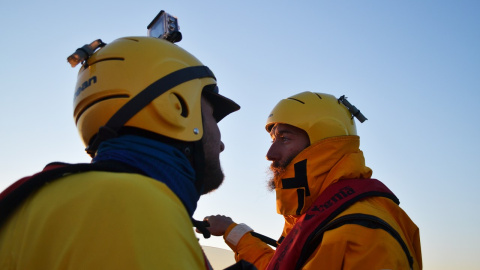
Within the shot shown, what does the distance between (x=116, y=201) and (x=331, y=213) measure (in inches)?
96.2

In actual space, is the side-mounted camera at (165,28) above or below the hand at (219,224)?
above

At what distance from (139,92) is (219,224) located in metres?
2.78

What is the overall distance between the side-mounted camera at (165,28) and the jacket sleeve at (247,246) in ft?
8.00

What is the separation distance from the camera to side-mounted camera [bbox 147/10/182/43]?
114 inches

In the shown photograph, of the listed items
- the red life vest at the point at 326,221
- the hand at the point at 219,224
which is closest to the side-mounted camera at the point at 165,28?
the red life vest at the point at 326,221

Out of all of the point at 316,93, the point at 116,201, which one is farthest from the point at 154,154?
the point at 316,93

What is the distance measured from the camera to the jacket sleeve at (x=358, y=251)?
277 cm

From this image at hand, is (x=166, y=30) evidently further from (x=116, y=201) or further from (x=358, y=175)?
(x=358, y=175)

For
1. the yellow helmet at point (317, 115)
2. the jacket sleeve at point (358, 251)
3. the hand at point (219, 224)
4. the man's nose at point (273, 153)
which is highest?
the yellow helmet at point (317, 115)

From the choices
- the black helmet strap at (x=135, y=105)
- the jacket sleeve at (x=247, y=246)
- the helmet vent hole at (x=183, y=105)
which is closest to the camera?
the black helmet strap at (x=135, y=105)

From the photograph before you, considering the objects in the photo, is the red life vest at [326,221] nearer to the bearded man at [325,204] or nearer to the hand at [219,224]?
the bearded man at [325,204]

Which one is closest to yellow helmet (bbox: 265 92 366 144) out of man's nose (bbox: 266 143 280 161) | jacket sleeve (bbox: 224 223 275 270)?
man's nose (bbox: 266 143 280 161)

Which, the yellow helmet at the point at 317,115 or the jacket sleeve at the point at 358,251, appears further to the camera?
the yellow helmet at the point at 317,115

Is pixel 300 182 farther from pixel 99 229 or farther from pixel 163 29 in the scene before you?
pixel 99 229
